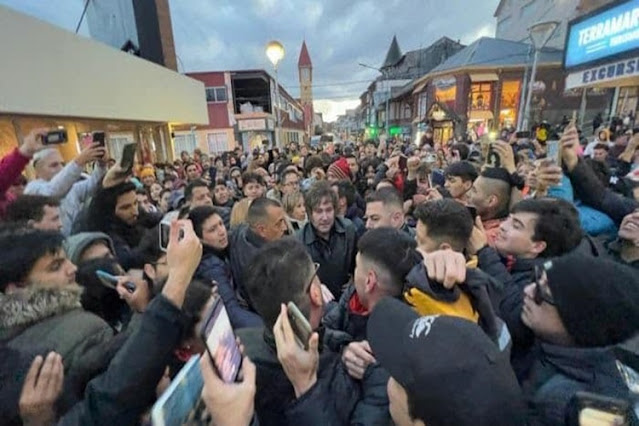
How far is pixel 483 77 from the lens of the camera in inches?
997

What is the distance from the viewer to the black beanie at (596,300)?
1164mm

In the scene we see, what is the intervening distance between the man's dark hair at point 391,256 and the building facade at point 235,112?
2084cm

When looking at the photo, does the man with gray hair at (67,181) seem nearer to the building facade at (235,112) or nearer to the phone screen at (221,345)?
the phone screen at (221,345)

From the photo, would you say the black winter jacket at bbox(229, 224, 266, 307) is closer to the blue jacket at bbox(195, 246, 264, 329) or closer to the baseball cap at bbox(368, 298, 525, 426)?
the blue jacket at bbox(195, 246, 264, 329)

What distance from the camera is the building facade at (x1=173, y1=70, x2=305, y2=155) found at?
2577 centimetres

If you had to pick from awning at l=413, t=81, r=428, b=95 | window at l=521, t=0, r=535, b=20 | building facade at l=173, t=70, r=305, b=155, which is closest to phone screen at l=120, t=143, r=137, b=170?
building facade at l=173, t=70, r=305, b=155

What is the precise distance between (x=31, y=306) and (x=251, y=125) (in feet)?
96.7

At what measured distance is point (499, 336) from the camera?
125cm

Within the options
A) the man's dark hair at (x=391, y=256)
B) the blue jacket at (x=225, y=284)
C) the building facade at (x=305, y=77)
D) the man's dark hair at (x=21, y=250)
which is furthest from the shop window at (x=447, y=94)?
the building facade at (x=305, y=77)

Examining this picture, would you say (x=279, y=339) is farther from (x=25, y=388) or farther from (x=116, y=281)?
(x=116, y=281)

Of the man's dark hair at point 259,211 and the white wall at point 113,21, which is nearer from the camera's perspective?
the man's dark hair at point 259,211

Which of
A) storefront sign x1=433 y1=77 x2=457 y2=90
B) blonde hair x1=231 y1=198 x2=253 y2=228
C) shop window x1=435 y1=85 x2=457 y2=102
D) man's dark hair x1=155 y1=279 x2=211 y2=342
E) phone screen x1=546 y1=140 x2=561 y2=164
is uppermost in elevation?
storefront sign x1=433 y1=77 x2=457 y2=90

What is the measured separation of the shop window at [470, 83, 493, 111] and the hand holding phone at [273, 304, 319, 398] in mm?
29268

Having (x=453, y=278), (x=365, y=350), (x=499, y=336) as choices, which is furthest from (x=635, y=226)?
(x=365, y=350)
